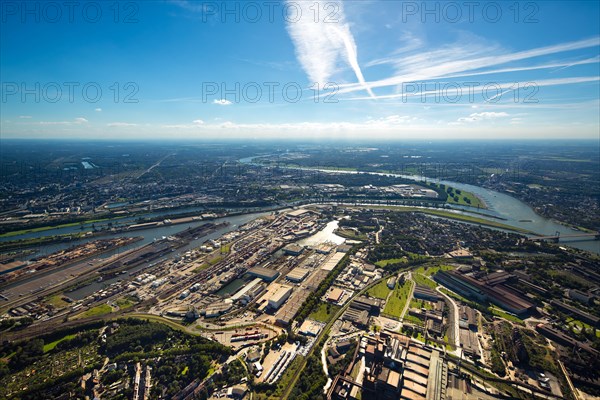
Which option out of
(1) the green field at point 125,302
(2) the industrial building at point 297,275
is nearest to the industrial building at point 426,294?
(2) the industrial building at point 297,275

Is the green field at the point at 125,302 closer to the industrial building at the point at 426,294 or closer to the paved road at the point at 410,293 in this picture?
the paved road at the point at 410,293

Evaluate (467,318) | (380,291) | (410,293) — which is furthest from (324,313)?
(467,318)

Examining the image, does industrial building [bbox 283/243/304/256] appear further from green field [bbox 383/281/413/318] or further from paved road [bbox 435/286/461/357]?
paved road [bbox 435/286/461/357]

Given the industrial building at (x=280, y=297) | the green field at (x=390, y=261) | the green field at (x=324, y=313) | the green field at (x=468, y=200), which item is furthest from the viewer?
the green field at (x=468, y=200)

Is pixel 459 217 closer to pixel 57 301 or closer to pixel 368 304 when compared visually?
pixel 368 304

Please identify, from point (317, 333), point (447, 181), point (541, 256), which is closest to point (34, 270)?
point (317, 333)

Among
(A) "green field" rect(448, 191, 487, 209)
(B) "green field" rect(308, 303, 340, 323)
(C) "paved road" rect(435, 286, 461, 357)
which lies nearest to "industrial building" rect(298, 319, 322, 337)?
(B) "green field" rect(308, 303, 340, 323)
